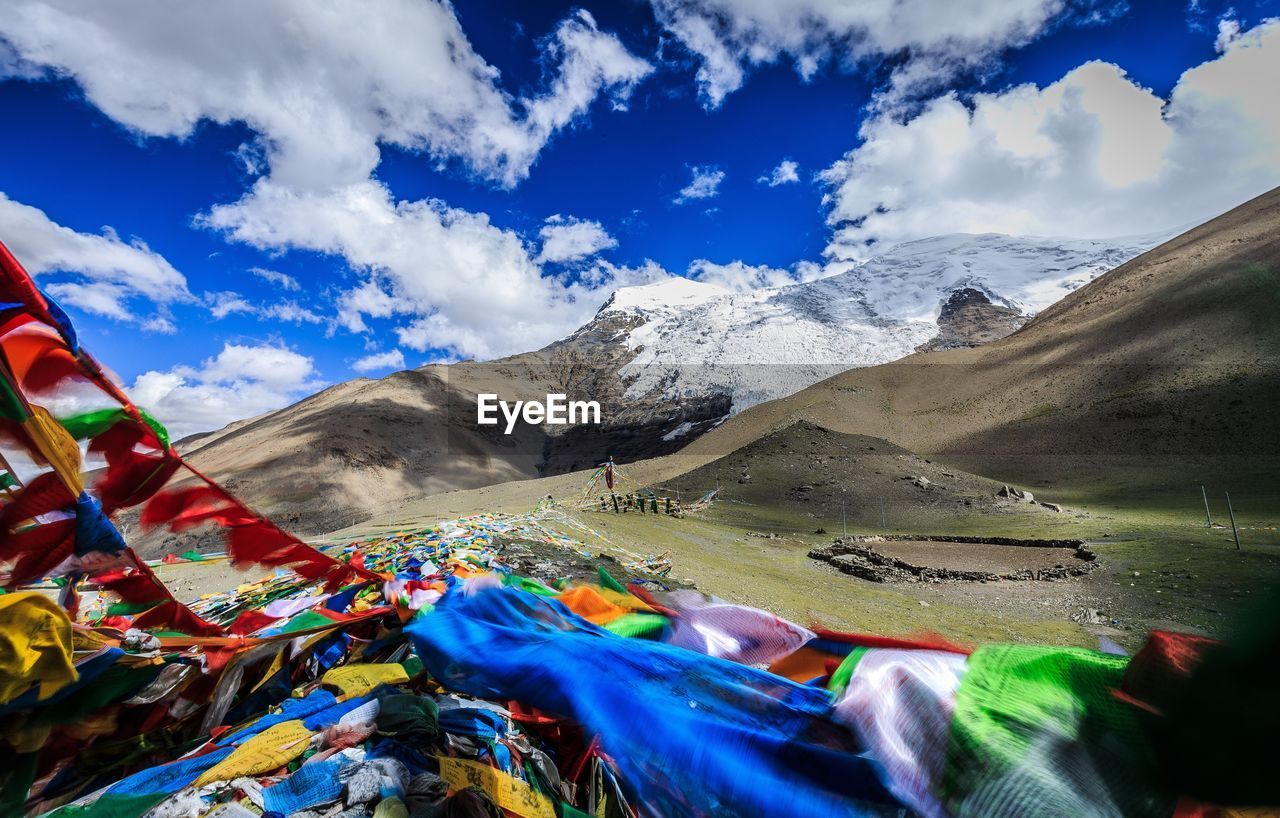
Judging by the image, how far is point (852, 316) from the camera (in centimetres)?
10788

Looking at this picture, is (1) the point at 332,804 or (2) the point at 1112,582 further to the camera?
(2) the point at 1112,582

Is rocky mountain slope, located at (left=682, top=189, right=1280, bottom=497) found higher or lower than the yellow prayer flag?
higher

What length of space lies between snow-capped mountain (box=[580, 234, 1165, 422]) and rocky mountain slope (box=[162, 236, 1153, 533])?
1.18ft

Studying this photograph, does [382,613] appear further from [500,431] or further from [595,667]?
[500,431]

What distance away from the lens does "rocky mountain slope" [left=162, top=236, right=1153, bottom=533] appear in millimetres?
53344

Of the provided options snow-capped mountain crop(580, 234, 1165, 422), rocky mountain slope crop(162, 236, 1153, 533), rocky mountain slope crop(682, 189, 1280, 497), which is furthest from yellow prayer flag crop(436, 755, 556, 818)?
snow-capped mountain crop(580, 234, 1165, 422)

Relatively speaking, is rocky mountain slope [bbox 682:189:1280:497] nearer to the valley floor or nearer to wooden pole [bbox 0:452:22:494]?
the valley floor

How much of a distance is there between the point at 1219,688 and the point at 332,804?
2.80 metres

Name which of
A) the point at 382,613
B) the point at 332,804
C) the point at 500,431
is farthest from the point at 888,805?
the point at 500,431

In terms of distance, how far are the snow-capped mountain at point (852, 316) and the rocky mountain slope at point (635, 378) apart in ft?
1.18

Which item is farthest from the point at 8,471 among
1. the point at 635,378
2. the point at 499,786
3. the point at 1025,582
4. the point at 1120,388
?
the point at 635,378

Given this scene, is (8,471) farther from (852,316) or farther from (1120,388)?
(852,316)

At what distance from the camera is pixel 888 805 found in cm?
198

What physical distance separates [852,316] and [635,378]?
43852 millimetres
